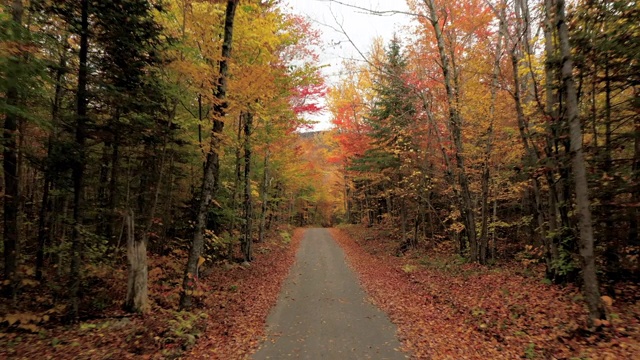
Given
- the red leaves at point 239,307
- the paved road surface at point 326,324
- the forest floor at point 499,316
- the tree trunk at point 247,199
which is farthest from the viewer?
the tree trunk at point 247,199

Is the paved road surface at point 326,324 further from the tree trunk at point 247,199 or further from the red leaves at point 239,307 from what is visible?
the tree trunk at point 247,199

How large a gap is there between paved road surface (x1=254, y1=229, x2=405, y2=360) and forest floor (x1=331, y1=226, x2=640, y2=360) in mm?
484

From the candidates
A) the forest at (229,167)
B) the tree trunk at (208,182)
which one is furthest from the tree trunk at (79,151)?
the tree trunk at (208,182)

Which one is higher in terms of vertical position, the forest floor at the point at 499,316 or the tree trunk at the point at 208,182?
the tree trunk at the point at 208,182

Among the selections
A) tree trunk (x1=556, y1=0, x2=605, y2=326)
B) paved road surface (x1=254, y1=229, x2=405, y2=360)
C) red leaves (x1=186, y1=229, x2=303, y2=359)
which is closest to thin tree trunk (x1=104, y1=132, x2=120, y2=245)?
red leaves (x1=186, y1=229, x2=303, y2=359)

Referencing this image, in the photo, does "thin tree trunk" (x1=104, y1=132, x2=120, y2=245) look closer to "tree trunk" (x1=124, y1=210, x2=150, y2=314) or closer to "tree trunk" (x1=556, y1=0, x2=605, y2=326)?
"tree trunk" (x1=124, y1=210, x2=150, y2=314)

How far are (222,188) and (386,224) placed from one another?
16486mm

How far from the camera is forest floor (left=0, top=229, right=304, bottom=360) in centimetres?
585

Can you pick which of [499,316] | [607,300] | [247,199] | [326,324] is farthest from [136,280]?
[607,300]

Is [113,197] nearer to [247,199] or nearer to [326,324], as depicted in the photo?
[247,199]

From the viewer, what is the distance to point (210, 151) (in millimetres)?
8414

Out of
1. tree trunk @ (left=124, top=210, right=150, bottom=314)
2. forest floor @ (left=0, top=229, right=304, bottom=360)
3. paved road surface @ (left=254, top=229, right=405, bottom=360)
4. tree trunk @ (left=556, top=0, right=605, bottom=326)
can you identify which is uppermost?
tree trunk @ (left=556, top=0, right=605, bottom=326)

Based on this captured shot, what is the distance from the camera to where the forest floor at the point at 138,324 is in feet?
19.2

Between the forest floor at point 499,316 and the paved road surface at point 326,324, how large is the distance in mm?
484
